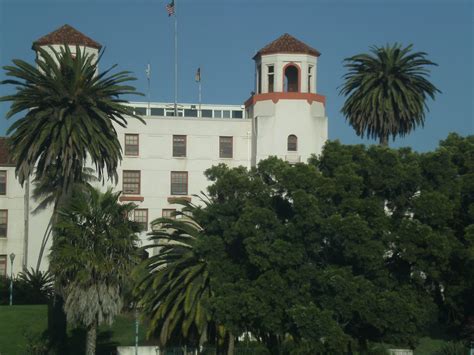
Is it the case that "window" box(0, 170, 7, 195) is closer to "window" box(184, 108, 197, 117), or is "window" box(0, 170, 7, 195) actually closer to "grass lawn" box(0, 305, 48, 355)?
"grass lawn" box(0, 305, 48, 355)

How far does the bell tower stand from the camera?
85938 millimetres

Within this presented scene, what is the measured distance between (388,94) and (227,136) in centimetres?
1368

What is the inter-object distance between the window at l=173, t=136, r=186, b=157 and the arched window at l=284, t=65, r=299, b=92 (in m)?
9.36

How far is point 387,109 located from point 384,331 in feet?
116

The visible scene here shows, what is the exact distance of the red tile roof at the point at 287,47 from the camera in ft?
283

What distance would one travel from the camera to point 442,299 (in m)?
52.9

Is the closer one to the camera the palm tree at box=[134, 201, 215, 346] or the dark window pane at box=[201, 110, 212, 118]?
the palm tree at box=[134, 201, 215, 346]

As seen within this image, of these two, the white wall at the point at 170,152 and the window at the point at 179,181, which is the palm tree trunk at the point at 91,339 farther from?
the window at the point at 179,181

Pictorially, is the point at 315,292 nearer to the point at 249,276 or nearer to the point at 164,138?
the point at 249,276

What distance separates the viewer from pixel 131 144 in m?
86.9

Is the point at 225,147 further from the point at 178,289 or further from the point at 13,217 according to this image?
the point at 178,289

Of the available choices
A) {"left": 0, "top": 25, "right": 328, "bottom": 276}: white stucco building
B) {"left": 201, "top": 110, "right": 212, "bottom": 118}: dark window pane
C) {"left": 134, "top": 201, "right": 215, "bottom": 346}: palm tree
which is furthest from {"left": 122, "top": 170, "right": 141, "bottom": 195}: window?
{"left": 134, "top": 201, "right": 215, "bottom": 346}: palm tree

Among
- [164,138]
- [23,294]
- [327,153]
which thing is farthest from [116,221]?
[164,138]

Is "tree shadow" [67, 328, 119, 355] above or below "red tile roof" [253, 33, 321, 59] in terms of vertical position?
below
